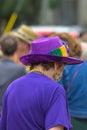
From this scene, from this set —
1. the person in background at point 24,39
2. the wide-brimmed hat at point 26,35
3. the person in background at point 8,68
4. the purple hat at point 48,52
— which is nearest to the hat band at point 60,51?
the purple hat at point 48,52

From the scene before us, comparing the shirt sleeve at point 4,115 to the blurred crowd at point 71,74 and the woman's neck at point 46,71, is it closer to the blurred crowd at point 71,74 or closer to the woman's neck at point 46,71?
the woman's neck at point 46,71

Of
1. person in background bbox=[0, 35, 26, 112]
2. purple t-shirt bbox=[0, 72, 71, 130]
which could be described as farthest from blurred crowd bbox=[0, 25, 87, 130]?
purple t-shirt bbox=[0, 72, 71, 130]

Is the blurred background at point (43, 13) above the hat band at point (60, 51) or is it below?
below

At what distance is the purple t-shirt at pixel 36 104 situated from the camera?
405cm

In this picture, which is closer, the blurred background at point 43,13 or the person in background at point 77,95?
the person in background at point 77,95

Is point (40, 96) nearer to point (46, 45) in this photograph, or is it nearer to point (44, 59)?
point (44, 59)

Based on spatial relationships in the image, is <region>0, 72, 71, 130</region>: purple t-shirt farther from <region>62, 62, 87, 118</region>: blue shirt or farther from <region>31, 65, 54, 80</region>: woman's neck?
<region>62, 62, 87, 118</region>: blue shirt

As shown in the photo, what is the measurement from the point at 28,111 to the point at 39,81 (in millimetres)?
230

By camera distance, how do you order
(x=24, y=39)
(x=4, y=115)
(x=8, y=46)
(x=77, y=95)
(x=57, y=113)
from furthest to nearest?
(x=24, y=39)
(x=8, y=46)
(x=77, y=95)
(x=4, y=115)
(x=57, y=113)

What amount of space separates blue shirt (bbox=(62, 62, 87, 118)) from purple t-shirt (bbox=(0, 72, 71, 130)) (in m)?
1.15

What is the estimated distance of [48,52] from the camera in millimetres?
4219

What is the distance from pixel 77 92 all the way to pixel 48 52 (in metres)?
1.19

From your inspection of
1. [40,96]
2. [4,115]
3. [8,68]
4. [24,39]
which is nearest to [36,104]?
[40,96]

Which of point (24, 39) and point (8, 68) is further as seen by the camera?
point (24, 39)
